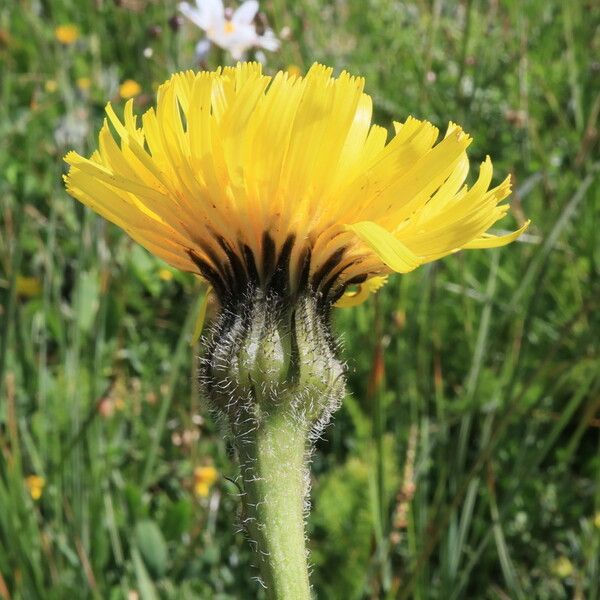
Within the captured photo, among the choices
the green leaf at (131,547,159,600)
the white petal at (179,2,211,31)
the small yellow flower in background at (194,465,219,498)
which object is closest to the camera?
the green leaf at (131,547,159,600)

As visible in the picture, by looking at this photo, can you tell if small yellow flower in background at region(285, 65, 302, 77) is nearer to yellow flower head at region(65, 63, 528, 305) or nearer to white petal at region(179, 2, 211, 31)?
yellow flower head at region(65, 63, 528, 305)

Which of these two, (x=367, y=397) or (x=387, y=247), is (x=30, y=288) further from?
(x=387, y=247)

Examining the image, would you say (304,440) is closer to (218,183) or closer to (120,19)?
(218,183)

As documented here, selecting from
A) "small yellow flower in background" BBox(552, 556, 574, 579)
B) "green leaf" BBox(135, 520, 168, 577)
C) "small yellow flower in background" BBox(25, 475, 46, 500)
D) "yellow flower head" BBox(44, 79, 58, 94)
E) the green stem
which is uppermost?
"yellow flower head" BBox(44, 79, 58, 94)

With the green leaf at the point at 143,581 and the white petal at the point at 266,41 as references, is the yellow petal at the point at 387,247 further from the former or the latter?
the white petal at the point at 266,41

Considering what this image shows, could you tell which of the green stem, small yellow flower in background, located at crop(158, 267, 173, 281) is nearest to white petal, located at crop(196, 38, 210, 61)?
small yellow flower in background, located at crop(158, 267, 173, 281)

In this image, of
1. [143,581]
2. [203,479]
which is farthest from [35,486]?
[143,581]

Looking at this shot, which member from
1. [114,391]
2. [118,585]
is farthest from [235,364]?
[114,391]
